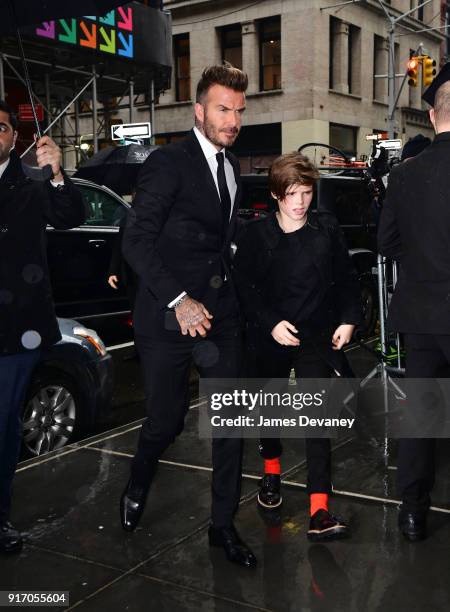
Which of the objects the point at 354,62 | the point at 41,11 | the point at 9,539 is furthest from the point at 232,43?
the point at 9,539

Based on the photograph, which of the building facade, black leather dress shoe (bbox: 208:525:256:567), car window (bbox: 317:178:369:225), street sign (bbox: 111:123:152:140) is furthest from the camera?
the building facade

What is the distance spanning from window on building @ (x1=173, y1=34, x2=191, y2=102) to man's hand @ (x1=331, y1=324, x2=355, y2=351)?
29656 mm

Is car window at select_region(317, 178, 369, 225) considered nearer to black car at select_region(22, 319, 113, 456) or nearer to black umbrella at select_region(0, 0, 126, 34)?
black car at select_region(22, 319, 113, 456)

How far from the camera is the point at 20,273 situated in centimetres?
353

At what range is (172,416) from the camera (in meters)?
3.64

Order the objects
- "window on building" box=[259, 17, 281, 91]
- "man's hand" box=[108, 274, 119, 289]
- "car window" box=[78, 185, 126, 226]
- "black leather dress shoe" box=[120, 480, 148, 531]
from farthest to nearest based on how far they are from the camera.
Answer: "window on building" box=[259, 17, 281, 91] < "car window" box=[78, 185, 126, 226] < "man's hand" box=[108, 274, 119, 289] < "black leather dress shoe" box=[120, 480, 148, 531]

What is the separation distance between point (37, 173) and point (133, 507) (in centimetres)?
174

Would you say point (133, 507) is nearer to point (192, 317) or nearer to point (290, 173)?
point (192, 317)

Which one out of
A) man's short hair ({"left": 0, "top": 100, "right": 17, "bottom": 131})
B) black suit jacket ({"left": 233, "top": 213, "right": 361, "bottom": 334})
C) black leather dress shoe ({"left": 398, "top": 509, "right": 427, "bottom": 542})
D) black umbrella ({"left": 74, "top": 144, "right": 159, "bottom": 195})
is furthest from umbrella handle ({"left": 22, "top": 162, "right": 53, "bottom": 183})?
black umbrella ({"left": 74, "top": 144, "right": 159, "bottom": 195})

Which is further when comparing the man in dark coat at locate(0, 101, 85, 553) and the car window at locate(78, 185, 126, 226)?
the car window at locate(78, 185, 126, 226)

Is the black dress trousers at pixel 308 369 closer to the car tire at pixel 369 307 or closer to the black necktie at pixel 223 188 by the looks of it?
the black necktie at pixel 223 188

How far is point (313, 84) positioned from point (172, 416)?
26.9 meters

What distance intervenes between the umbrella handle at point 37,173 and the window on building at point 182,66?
2967cm

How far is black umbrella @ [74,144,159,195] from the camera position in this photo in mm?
11711
